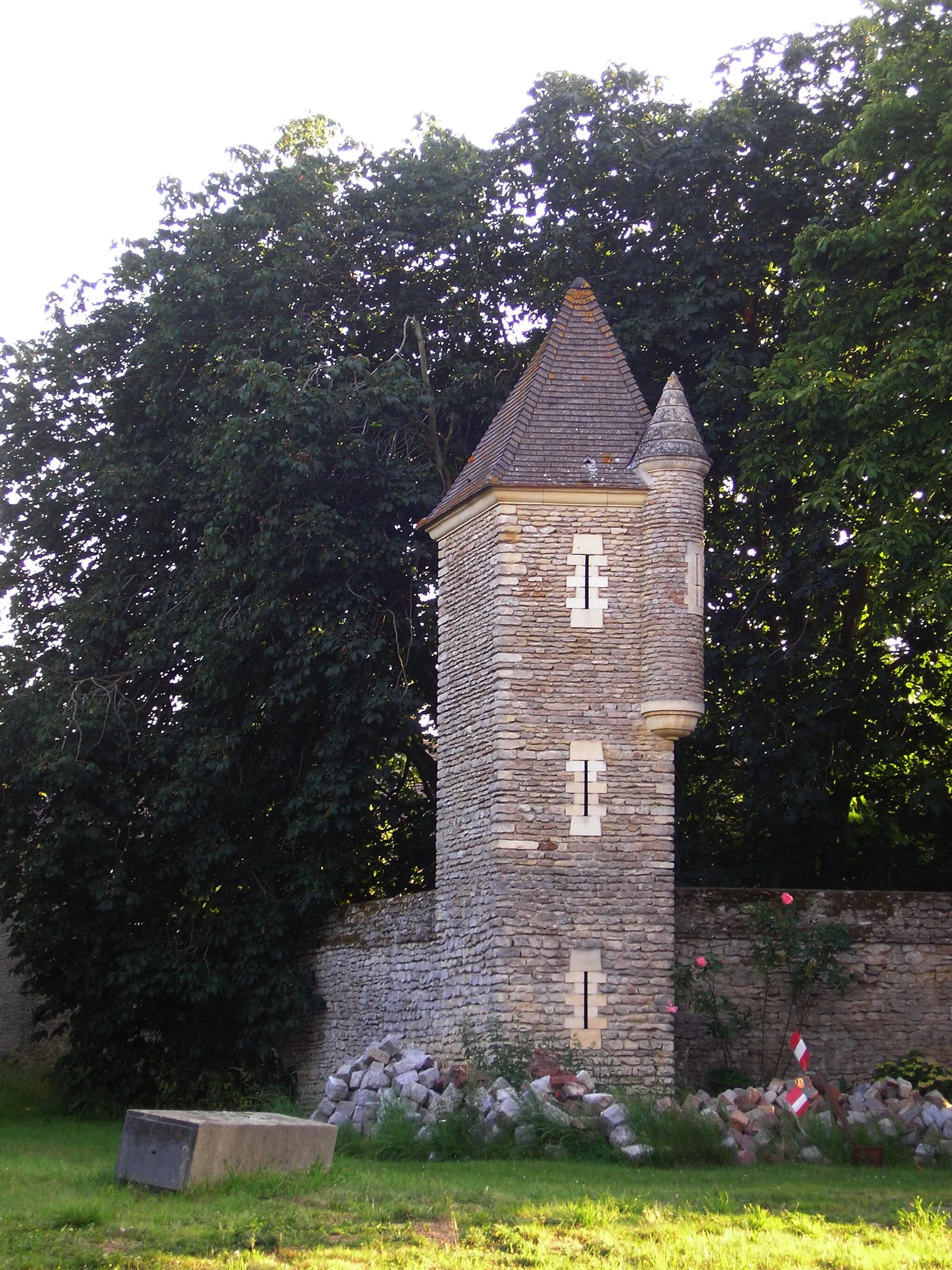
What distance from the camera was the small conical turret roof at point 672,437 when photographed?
16.8m

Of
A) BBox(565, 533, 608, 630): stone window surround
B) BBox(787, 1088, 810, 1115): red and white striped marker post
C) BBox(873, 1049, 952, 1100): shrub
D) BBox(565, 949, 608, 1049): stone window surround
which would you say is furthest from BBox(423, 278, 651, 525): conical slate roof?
BBox(873, 1049, 952, 1100): shrub

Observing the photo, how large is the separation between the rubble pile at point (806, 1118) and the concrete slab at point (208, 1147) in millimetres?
3934

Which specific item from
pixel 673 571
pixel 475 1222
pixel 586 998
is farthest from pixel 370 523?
pixel 475 1222

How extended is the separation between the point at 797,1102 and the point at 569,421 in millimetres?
7912

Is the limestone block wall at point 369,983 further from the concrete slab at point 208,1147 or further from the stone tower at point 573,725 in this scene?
the concrete slab at point 208,1147

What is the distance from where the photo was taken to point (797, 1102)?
Result: 13.4m

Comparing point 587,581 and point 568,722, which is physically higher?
point 587,581

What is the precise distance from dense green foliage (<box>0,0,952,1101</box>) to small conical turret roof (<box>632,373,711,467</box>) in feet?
5.90

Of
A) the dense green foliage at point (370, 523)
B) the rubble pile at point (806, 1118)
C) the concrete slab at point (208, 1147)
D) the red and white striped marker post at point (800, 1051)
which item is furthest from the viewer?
the dense green foliage at point (370, 523)

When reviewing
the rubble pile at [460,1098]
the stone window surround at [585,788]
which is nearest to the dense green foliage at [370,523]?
the stone window surround at [585,788]

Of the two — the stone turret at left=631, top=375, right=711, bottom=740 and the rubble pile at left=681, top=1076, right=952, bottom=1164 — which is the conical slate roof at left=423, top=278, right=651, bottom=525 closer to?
the stone turret at left=631, top=375, right=711, bottom=740

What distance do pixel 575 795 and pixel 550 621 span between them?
1.88 meters

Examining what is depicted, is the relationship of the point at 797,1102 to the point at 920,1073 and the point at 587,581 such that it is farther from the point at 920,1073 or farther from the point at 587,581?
the point at 587,581

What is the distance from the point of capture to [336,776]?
20.1 meters
